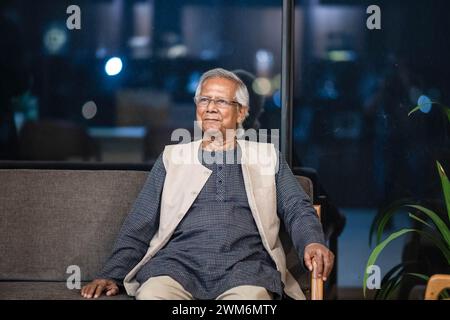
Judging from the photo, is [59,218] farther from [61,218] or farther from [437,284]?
[437,284]

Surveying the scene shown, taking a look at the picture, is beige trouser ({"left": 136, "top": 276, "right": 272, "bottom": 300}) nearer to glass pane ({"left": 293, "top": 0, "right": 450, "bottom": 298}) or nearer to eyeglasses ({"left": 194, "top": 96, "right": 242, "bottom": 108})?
eyeglasses ({"left": 194, "top": 96, "right": 242, "bottom": 108})

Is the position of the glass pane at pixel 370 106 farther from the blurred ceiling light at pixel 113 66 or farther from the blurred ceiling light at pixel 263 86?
the blurred ceiling light at pixel 113 66

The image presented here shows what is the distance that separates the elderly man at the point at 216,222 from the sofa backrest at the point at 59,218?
6.5 inches

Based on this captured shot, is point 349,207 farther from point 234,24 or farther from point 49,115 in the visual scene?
point 49,115

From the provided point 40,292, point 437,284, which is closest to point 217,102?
point 40,292

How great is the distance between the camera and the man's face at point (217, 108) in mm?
3178

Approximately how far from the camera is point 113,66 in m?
4.38

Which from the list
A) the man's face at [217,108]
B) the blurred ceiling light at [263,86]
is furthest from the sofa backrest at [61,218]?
the blurred ceiling light at [263,86]

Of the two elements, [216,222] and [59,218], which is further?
[59,218]

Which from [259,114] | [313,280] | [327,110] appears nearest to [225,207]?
[313,280]

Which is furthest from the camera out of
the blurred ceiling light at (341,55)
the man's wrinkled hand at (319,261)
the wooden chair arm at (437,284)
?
the blurred ceiling light at (341,55)

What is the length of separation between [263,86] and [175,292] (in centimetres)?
175

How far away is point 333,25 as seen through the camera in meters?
4.37

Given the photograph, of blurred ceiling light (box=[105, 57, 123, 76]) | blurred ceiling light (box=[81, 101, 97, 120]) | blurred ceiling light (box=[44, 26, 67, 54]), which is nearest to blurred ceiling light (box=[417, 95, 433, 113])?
blurred ceiling light (box=[105, 57, 123, 76])
